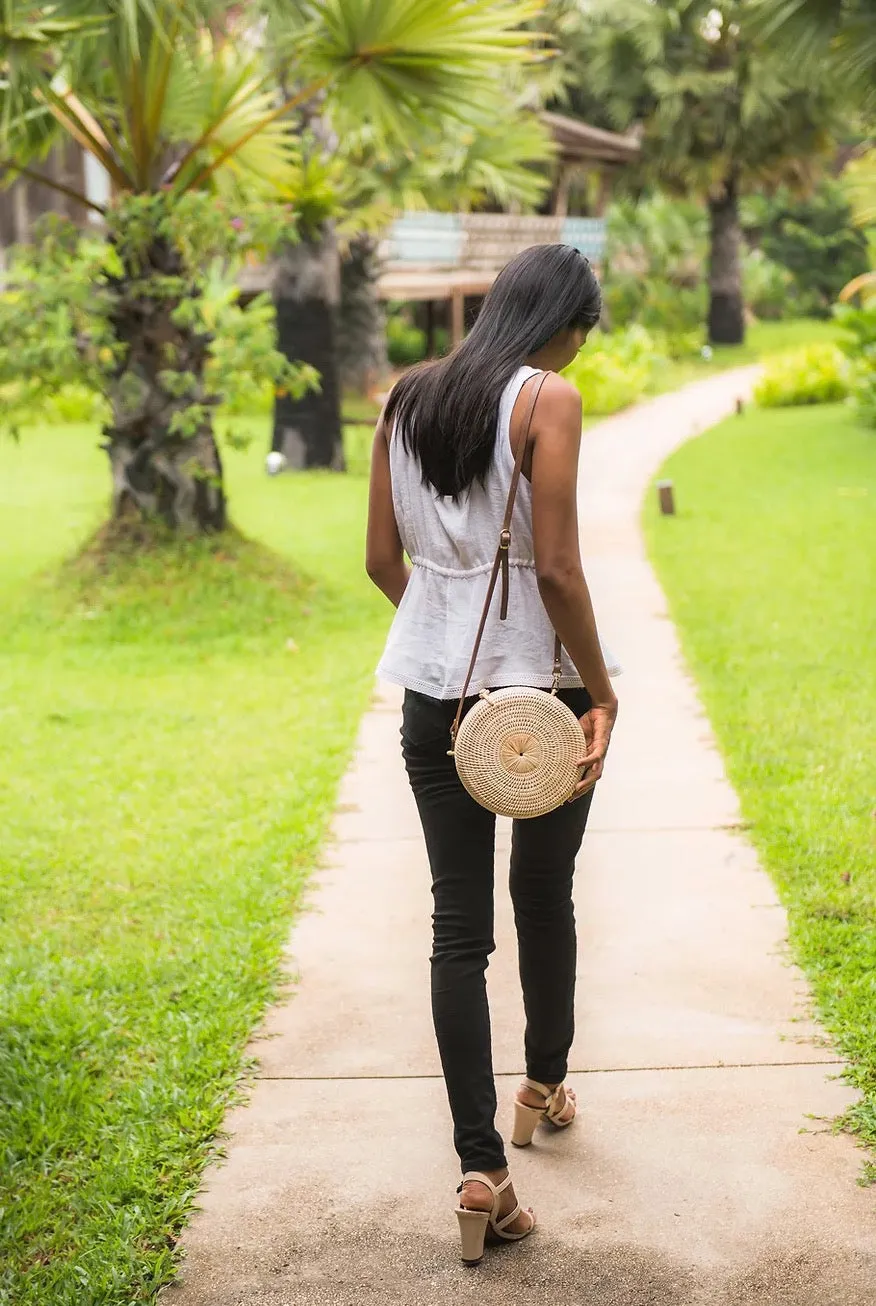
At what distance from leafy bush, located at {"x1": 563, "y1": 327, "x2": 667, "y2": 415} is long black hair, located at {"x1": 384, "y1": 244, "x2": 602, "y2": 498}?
53.2 ft

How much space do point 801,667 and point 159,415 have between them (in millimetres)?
3983

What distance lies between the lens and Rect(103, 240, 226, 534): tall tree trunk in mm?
8664

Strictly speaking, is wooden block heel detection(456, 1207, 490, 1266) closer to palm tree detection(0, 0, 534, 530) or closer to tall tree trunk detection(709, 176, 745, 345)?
palm tree detection(0, 0, 534, 530)

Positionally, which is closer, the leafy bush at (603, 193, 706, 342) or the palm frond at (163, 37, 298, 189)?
the palm frond at (163, 37, 298, 189)

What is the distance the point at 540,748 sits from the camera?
272 centimetres

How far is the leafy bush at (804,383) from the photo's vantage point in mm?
21000

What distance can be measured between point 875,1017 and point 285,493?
10675 millimetres

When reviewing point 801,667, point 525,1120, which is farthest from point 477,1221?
point 801,667

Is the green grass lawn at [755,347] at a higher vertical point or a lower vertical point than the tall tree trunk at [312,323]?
lower

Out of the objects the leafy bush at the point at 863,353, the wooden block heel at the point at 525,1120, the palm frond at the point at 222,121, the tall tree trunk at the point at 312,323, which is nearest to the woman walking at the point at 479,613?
the wooden block heel at the point at 525,1120

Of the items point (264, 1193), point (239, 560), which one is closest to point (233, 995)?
point (264, 1193)

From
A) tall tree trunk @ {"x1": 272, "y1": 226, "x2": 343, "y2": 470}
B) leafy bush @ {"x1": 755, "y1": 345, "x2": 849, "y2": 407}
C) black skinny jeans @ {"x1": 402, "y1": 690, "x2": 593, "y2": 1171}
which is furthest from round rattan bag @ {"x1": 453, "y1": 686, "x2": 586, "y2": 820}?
leafy bush @ {"x1": 755, "y1": 345, "x2": 849, "y2": 407}

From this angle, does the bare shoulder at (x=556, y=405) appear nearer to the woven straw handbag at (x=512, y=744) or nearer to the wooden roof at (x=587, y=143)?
the woven straw handbag at (x=512, y=744)

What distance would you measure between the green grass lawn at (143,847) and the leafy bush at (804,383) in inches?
450
